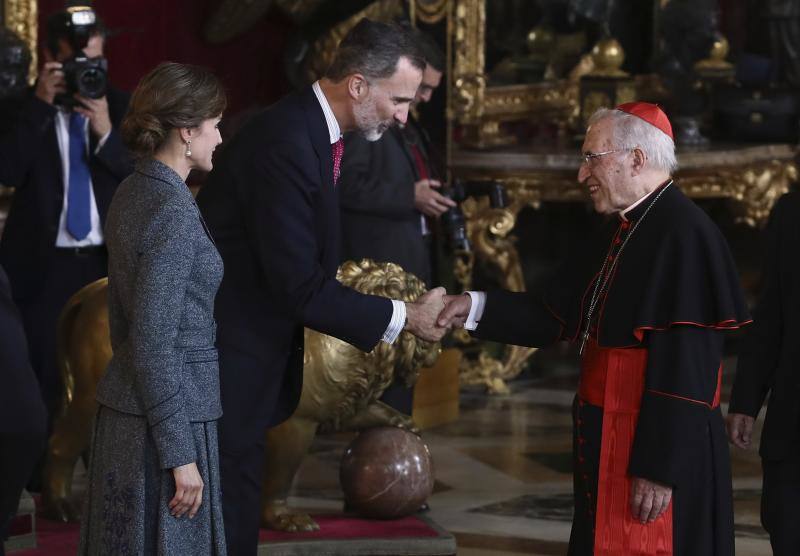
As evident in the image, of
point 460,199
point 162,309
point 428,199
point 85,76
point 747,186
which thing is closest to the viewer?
point 162,309

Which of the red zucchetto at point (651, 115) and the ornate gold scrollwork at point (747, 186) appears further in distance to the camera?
the ornate gold scrollwork at point (747, 186)

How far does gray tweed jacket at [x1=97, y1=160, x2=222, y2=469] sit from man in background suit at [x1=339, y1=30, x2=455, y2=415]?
2.78m

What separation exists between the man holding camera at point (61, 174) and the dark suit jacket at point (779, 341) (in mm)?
2573

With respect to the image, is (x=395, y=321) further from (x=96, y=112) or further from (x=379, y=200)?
(x=379, y=200)

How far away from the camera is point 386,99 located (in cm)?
385

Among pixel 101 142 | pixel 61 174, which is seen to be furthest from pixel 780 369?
pixel 61 174

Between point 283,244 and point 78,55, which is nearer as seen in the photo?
point 283,244

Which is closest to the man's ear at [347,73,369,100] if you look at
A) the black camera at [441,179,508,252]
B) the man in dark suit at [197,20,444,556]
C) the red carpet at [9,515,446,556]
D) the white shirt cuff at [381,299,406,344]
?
the man in dark suit at [197,20,444,556]

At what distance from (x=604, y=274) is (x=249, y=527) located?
1.13 metres

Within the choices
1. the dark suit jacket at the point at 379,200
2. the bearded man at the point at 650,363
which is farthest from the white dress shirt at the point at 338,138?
the dark suit jacket at the point at 379,200

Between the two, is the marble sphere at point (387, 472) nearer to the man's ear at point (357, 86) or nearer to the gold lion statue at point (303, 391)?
the gold lion statue at point (303, 391)

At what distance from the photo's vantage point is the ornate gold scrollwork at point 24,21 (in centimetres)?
638

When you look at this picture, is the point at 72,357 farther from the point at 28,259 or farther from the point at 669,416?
the point at 669,416

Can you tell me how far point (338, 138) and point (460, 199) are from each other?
264 cm
